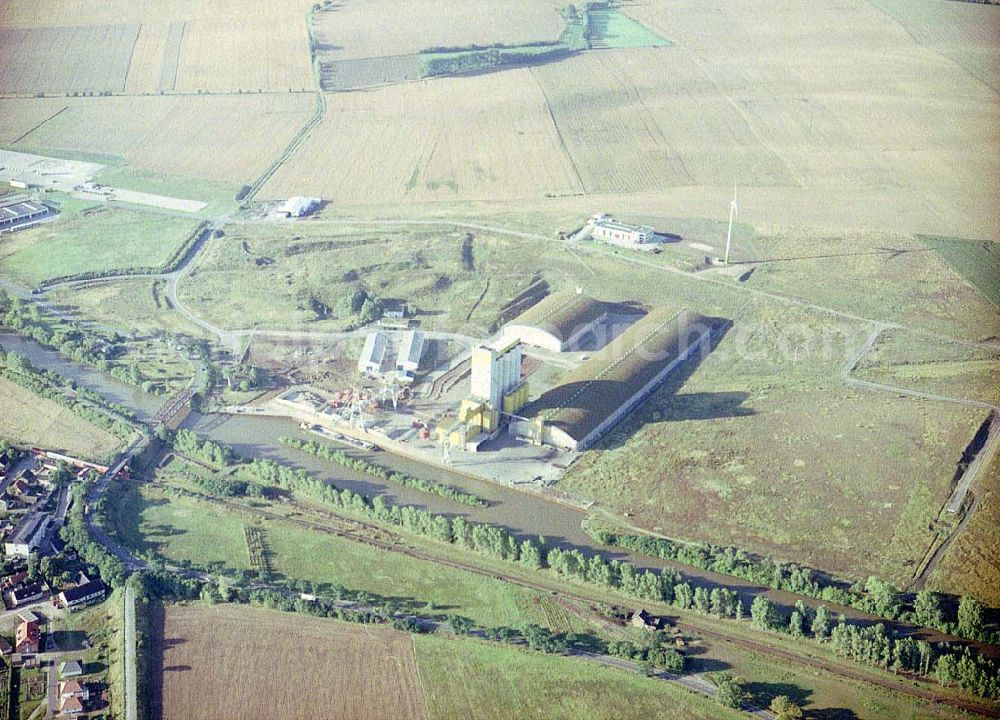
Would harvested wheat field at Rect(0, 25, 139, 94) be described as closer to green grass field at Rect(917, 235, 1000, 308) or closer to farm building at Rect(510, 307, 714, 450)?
farm building at Rect(510, 307, 714, 450)

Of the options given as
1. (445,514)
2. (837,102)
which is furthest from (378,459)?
(837,102)

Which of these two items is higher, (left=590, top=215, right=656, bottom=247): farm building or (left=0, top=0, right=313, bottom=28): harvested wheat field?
(left=0, top=0, right=313, bottom=28): harvested wheat field

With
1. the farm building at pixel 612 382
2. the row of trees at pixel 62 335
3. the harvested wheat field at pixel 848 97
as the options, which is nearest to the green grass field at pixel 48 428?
the row of trees at pixel 62 335

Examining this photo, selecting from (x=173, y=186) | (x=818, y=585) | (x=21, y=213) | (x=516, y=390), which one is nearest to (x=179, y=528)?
(x=516, y=390)

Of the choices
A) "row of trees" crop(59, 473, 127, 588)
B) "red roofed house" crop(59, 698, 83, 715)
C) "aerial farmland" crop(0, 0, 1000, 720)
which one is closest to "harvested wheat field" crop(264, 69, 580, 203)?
"aerial farmland" crop(0, 0, 1000, 720)

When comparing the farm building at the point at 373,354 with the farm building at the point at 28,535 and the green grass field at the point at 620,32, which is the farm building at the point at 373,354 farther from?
the green grass field at the point at 620,32

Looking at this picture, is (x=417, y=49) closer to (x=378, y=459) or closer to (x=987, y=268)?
(x=987, y=268)
